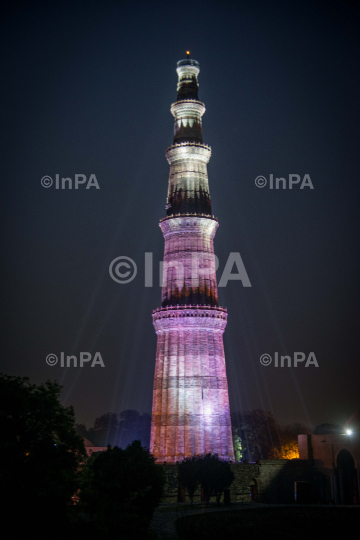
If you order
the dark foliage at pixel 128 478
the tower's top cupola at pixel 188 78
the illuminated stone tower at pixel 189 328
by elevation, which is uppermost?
the tower's top cupola at pixel 188 78

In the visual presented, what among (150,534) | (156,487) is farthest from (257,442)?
(150,534)

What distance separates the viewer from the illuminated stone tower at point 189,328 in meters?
55.2

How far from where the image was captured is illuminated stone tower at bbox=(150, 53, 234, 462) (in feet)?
181

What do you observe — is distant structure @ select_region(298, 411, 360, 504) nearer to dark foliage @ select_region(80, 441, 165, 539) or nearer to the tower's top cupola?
dark foliage @ select_region(80, 441, 165, 539)

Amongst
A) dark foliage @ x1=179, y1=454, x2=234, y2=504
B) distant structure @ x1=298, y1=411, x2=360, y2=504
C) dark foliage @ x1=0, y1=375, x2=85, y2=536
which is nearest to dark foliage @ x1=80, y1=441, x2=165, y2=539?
dark foliage @ x1=0, y1=375, x2=85, y2=536

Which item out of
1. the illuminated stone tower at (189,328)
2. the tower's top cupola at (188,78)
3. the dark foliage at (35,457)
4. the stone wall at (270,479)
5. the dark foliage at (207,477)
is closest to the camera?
the dark foliage at (35,457)

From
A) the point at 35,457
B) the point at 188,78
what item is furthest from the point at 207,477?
the point at 188,78

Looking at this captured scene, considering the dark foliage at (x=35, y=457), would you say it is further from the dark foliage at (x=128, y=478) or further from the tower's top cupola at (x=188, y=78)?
the tower's top cupola at (x=188, y=78)

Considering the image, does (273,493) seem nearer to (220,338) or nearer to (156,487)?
(220,338)

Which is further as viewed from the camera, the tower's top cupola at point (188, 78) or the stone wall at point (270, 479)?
the tower's top cupola at point (188, 78)

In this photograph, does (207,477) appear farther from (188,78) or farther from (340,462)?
(188,78)

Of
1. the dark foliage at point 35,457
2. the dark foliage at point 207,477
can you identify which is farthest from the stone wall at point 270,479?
the dark foliage at point 35,457

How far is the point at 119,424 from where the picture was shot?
12131 cm

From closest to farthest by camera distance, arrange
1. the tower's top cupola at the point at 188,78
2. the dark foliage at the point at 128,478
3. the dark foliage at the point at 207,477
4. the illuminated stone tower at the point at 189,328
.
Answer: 1. the dark foliage at the point at 128,478
2. the dark foliage at the point at 207,477
3. the illuminated stone tower at the point at 189,328
4. the tower's top cupola at the point at 188,78
